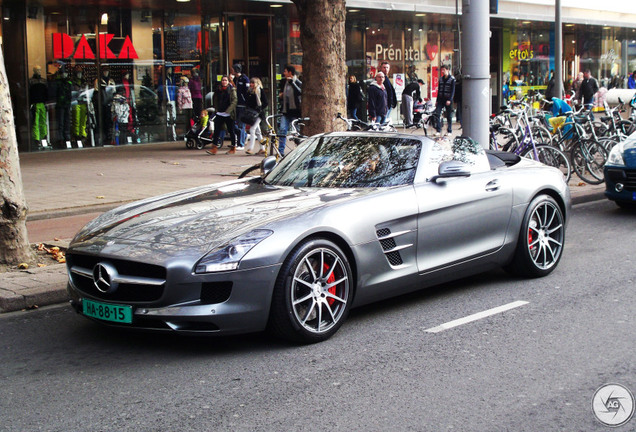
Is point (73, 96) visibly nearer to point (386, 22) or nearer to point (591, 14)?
point (386, 22)

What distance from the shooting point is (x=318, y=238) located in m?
5.70

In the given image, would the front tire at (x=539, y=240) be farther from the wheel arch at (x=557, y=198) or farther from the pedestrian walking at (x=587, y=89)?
the pedestrian walking at (x=587, y=89)

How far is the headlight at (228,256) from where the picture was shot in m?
5.26

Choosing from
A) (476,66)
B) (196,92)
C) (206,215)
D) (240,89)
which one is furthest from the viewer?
(196,92)

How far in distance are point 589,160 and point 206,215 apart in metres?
9.70

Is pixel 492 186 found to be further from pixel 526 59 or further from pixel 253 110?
pixel 526 59

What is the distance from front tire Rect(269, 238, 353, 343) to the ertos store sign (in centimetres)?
1743

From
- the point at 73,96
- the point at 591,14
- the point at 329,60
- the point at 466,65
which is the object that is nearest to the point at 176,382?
the point at 466,65

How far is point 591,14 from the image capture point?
3338 centimetres

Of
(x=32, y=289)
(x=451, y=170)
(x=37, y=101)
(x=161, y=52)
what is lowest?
(x=32, y=289)

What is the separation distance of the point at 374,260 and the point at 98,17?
18.0 m

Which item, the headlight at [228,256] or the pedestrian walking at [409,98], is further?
the pedestrian walking at [409,98]

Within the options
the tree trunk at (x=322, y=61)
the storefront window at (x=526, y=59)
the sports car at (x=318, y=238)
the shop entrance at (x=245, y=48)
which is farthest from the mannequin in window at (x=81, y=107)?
the storefront window at (x=526, y=59)

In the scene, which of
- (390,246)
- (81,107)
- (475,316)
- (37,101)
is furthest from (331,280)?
(81,107)
